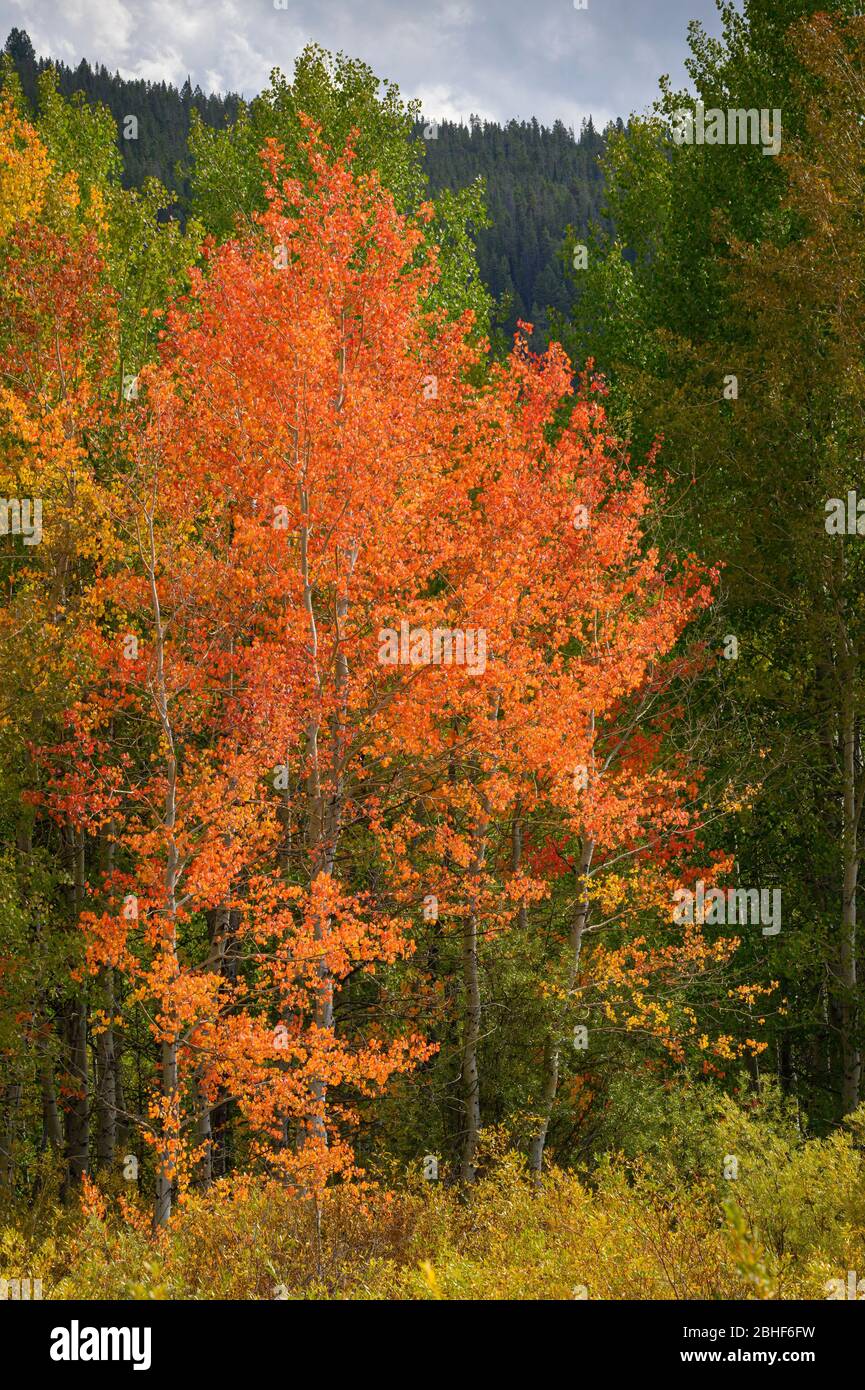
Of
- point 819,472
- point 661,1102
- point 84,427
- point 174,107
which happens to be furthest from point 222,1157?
point 174,107

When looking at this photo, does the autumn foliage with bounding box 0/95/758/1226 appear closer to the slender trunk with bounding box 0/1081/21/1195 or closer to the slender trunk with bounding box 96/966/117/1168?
the slender trunk with bounding box 96/966/117/1168

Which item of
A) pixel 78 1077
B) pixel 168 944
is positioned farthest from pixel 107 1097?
pixel 168 944

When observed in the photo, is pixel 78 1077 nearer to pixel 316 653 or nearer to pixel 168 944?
pixel 168 944

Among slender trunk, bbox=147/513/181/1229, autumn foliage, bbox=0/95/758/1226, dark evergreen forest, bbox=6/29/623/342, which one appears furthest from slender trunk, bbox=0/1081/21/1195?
dark evergreen forest, bbox=6/29/623/342

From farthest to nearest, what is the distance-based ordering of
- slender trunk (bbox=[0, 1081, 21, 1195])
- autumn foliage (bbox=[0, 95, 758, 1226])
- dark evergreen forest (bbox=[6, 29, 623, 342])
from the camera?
1. dark evergreen forest (bbox=[6, 29, 623, 342])
2. slender trunk (bbox=[0, 1081, 21, 1195])
3. autumn foliage (bbox=[0, 95, 758, 1226])

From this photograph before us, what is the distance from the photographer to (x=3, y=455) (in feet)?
48.2

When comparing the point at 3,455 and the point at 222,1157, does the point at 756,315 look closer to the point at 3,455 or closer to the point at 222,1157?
the point at 3,455

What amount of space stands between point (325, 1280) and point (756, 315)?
14203mm

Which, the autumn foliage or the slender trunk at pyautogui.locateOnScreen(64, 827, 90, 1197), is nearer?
the autumn foliage

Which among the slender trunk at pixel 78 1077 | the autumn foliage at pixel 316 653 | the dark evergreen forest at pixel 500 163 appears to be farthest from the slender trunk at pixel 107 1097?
the dark evergreen forest at pixel 500 163

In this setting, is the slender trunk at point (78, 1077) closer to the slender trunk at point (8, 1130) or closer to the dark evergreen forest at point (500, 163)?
the slender trunk at point (8, 1130)

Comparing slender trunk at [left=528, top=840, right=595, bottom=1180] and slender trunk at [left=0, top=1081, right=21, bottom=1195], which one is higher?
slender trunk at [left=528, top=840, right=595, bottom=1180]

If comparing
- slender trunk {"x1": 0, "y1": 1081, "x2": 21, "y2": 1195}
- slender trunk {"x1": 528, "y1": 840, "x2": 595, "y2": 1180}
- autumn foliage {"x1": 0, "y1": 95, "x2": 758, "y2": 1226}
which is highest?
autumn foliage {"x1": 0, "y1": 95, "x2": 758, "y2": 1226}

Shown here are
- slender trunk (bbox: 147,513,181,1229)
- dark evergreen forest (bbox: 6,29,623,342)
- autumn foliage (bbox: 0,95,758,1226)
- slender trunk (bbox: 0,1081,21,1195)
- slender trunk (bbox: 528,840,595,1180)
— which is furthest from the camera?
dark evergreen forest (bbox: 6,29,623,342)
